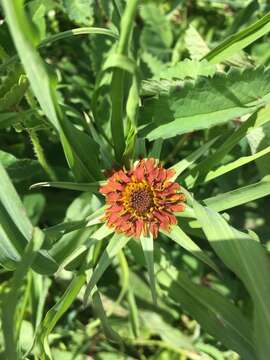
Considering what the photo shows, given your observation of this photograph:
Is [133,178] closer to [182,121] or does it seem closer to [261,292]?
[182,121]

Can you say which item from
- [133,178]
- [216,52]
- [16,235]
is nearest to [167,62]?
[216,52]

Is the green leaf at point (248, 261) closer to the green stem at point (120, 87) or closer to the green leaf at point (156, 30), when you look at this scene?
the green stem at point (120, 87)

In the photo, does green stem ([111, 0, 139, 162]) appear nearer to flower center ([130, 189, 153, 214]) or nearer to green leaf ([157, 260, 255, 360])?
flower center ([130, 189, 153, 214])

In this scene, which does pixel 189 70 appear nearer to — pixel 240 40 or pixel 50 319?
pixel 240 40

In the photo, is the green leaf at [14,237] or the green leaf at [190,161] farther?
the green leaf at [190,161]

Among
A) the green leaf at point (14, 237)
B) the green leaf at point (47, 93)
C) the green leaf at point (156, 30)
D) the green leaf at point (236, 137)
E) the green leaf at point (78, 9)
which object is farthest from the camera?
the green leaf at point (156, 30)

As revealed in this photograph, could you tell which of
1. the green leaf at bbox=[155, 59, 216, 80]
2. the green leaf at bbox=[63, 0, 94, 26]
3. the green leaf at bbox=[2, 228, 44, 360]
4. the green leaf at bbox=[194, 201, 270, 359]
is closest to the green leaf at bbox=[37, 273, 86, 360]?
the green leaf at bbox=[2, 228, 44, 360]

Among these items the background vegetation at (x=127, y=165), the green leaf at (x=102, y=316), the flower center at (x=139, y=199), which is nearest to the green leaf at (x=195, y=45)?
the background vegetation at (x=127, y=165)

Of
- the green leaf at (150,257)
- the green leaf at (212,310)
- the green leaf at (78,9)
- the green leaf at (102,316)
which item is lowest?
the green leaf at (212,310)
